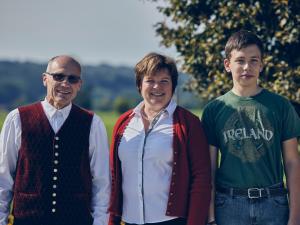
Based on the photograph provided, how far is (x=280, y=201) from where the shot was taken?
15.2 ft

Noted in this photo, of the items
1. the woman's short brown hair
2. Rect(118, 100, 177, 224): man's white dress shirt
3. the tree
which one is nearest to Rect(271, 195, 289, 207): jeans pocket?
Rect(118, 100, 177, 224): man's white dress shirt

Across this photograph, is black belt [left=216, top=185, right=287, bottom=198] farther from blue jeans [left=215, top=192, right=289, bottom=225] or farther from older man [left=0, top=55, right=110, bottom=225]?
older man [left=0, top=55, right=110, bottom=225]

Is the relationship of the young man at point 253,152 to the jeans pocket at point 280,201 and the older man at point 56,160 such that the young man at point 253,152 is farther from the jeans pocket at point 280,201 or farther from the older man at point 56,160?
the older man at point 56,160

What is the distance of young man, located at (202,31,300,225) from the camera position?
461 centimetres

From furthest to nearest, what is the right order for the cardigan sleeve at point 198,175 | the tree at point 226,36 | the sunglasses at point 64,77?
the tree at point 226,36
the sunglasses at point 64,77
the cardigan sleeve at point 198,175

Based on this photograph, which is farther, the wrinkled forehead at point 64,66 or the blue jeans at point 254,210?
the wrinkled forehead at point 64,66

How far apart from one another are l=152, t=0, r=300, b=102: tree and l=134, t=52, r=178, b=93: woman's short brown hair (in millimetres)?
3502

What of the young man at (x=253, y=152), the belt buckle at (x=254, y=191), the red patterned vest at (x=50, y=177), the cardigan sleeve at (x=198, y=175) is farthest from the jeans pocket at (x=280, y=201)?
the red patterned vest at (x=50, y=177)

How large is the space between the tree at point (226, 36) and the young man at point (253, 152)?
3.38 meters

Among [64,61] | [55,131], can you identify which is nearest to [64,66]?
[64,61]

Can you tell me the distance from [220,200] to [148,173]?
1.92ft

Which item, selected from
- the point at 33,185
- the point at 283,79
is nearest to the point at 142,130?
the point at 33,185

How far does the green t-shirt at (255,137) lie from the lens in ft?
→ 15.1

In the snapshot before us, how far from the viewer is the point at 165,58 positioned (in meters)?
4.78
